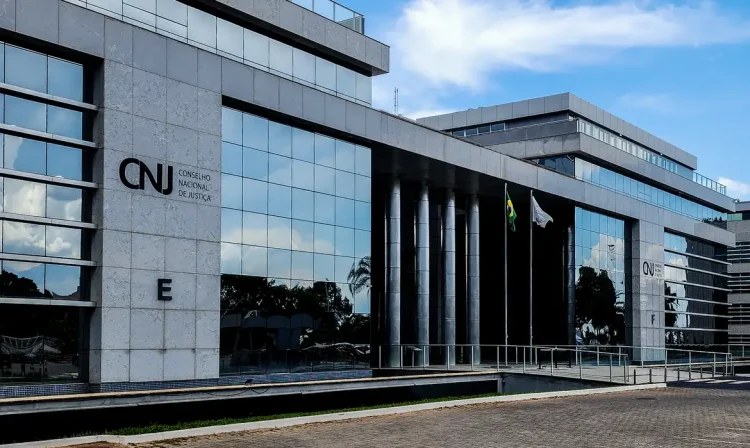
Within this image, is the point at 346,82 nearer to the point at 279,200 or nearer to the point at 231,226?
the point at 279,200

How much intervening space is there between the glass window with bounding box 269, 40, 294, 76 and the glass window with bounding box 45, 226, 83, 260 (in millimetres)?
11270

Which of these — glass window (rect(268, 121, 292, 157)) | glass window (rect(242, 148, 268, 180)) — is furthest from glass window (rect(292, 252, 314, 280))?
glass window (rect(268, 121, 292, 157))

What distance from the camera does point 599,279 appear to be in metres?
53.9

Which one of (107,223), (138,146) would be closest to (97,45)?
(138,146)

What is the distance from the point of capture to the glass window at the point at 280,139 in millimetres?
32594

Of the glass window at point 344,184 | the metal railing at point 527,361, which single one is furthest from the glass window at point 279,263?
the metal railing at point 527,361

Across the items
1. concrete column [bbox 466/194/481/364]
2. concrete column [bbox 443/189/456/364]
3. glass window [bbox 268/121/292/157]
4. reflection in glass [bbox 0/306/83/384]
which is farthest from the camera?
concrete column [bbox 466/194/481/364]

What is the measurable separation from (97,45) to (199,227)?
659 centimetres

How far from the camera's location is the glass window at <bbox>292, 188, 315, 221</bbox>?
33688mm

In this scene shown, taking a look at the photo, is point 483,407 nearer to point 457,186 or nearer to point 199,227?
point 199,227

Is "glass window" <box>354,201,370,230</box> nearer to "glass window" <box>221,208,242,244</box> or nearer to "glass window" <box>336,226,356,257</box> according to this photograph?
"glass window" <box>336,226,356,257</box>

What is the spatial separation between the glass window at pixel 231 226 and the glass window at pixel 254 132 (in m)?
2.57

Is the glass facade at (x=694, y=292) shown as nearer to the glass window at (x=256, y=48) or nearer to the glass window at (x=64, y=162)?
the glass window at (x=256, y=48)

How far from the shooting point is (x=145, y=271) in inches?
1053
